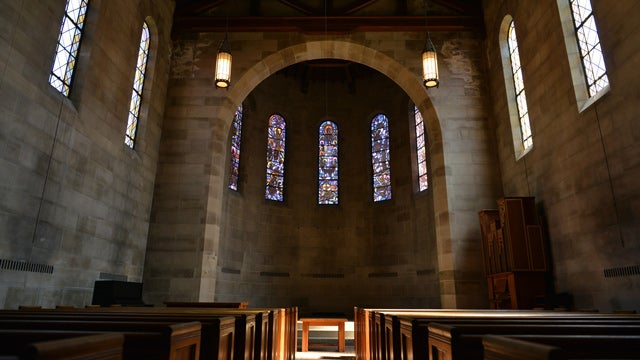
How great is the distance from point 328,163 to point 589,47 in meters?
9.46

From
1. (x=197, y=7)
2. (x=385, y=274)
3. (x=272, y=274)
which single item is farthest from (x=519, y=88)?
(x=272, y=274)

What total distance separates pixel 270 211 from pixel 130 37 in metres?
7.10

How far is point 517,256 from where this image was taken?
6.77 metres

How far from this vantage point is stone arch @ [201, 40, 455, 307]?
883 cm

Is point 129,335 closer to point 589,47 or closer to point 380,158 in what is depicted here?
point 589,47

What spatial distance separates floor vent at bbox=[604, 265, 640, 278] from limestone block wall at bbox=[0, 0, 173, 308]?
7341 millimetres

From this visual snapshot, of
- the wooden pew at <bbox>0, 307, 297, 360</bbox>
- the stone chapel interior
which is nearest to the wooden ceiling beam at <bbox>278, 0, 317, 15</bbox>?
the stone chapel interior

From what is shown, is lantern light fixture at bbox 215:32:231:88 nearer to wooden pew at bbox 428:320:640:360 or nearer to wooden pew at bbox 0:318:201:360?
wooden pew at bbox 0:318:201:360

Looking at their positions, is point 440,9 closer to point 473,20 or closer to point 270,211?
point 473,20

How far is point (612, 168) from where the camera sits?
5355 millimetres

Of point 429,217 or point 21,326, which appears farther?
point 429,217

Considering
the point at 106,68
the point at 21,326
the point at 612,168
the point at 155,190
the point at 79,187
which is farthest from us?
the point at 155,190

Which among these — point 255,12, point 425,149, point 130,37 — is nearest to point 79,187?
point 130,37

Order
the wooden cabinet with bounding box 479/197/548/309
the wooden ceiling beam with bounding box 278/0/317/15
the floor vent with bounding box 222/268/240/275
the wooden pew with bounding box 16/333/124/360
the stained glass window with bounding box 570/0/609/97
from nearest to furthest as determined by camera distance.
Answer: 1. the wooden pew with bounding box 16/333/124/360
2. the stained glass window with bounding box 570/0/609/97
3. the wooden cabinet with bounding box 479/197/548/309
4. the wooden ceiling beam with bounding box 278/0/317/15
5. the floor vent with bounding box 222/268/240/275
